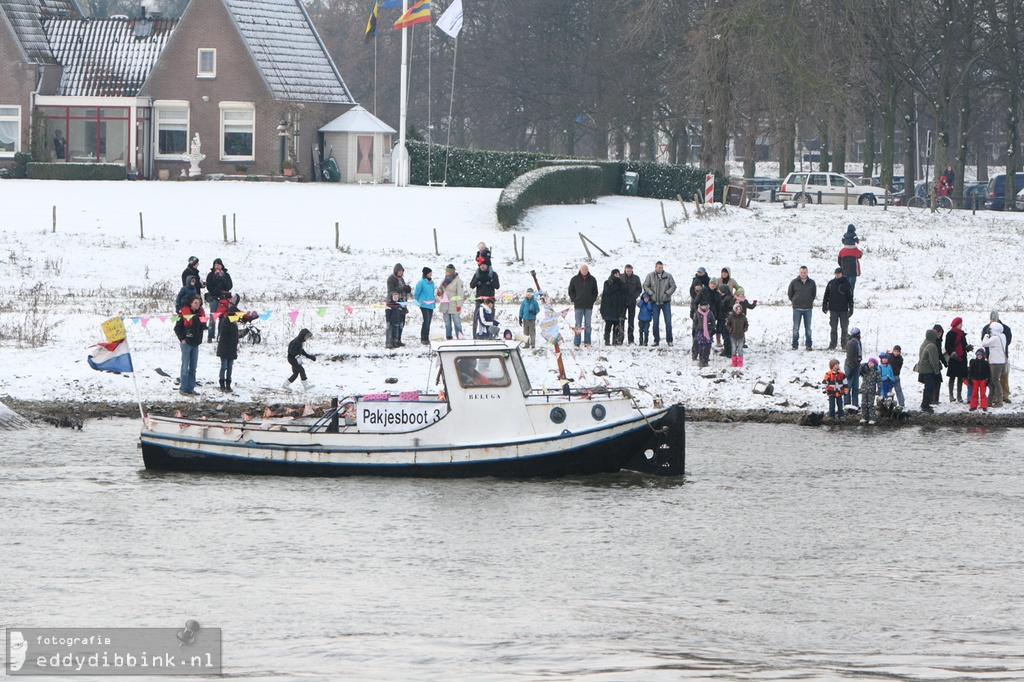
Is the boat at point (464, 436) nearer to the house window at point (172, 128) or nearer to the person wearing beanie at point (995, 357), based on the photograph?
the person wearing beanie at point (995, 357)

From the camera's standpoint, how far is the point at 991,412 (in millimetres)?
28438

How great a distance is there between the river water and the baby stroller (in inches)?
231

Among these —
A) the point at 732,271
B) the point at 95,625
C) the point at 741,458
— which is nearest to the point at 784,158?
the point at 732,271

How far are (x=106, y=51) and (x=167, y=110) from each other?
4239mm

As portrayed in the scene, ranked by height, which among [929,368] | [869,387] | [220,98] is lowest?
[869,387]

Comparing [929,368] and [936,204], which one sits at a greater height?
[936,204]

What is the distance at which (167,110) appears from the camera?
6019 cm

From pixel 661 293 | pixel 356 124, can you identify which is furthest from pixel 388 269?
pixel 356 124

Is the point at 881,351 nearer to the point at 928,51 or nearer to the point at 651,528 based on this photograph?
the point at 651,528

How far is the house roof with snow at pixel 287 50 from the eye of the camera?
197ft

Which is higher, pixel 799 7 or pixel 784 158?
pixel 799 7

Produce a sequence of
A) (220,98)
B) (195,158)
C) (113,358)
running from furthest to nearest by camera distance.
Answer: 1. (220,98)
2. (195,158)
3. (113,358)

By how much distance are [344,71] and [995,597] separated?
78.1 meters

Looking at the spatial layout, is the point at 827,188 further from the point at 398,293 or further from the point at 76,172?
the point at 398,293
